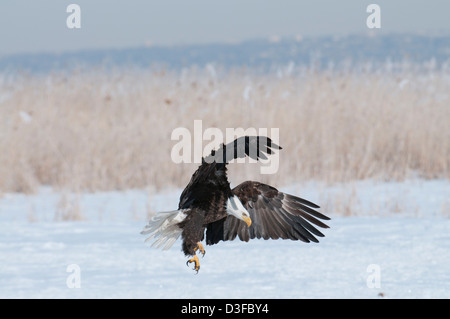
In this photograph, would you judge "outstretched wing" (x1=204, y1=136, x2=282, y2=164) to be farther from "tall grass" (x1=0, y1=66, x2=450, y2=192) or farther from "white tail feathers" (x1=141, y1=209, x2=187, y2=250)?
"tall grass" (x1=0, y1=66, x2=450, y2=192)

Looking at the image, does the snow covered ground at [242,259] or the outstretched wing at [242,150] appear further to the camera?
the snow covered ground at [242,259]

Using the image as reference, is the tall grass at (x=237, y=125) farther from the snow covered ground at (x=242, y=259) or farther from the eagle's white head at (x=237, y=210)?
the eagle's white head at (x=237, y=210)

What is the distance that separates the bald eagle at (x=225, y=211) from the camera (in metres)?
2.97

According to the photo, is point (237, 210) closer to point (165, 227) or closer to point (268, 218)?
point (165, 227)

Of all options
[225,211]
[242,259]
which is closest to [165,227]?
[225,211]

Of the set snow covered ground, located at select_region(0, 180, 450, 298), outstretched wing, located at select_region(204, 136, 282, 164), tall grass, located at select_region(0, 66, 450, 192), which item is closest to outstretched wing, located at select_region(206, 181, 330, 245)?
snow covered ground, located at select_region(0, 180, 450, 298)

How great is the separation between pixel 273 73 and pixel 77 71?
312cm

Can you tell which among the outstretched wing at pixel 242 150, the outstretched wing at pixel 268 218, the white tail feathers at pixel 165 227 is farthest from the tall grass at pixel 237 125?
the outstretched wing at pixel 242 150

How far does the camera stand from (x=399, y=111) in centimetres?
848

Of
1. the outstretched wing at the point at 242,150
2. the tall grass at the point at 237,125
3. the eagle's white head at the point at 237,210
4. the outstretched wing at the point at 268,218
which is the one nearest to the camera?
the outstretched wing at the point at 242,150

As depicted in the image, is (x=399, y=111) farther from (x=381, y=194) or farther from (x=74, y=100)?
(x=74, y=100)

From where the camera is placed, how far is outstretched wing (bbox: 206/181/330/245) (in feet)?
11.9

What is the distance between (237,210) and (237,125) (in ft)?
17.5

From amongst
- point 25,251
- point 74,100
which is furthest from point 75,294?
point 74,100
